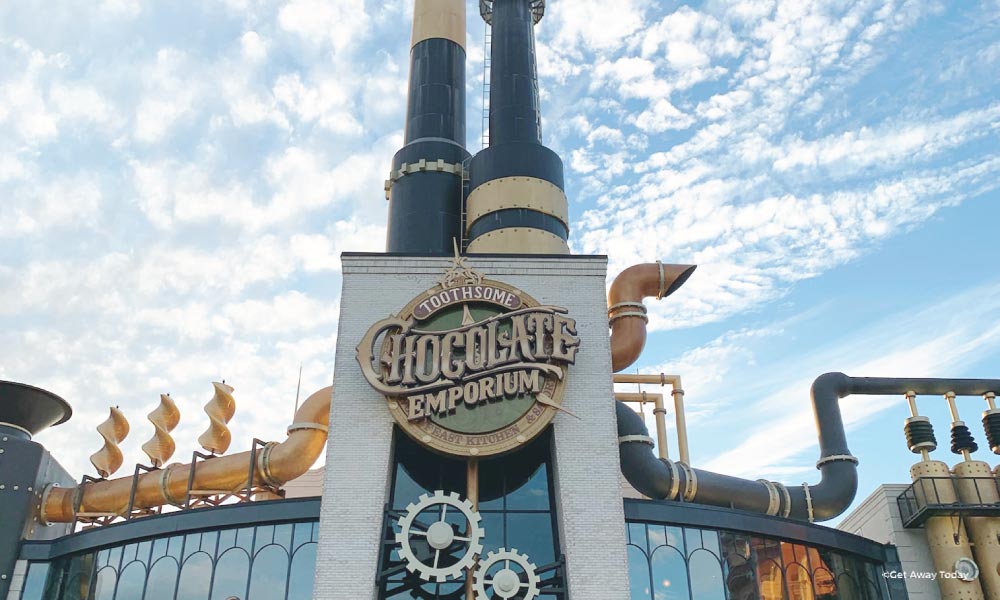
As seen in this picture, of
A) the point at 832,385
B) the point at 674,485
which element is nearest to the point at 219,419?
the point at 674,485

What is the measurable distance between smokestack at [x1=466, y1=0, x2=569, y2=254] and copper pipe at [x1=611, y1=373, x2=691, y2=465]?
5374mm

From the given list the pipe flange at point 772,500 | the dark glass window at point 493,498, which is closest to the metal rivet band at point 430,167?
the dark glass window at point 493,498

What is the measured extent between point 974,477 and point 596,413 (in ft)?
44.3

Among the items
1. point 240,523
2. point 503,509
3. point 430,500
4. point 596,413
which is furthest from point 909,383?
point 240,523

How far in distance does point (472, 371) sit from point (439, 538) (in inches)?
206

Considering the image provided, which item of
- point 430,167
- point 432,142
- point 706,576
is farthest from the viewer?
point 432,142

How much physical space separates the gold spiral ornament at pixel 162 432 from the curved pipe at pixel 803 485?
16.6 meters

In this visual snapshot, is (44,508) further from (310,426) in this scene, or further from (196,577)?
(310,426)

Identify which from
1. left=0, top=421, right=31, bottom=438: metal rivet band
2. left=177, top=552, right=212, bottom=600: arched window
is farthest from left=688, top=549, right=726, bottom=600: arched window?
left=0, top=421, right=31, bottom=438: metal rivet band

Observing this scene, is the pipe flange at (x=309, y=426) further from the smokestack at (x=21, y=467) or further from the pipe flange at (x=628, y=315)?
the pipe flange at (x=628, y=315)

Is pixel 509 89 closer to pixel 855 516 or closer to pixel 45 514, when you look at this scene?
pixel 855 516

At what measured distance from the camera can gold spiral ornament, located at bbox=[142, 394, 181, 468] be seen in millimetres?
32406

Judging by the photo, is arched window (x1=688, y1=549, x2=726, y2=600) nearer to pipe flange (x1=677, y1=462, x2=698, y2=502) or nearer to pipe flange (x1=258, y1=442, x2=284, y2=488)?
pipe flange (x1=677, y1=462, x2=698, y2=502)

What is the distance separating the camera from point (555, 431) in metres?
26.4
